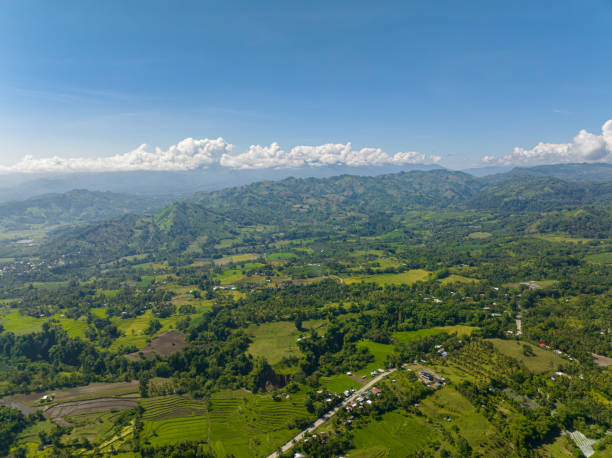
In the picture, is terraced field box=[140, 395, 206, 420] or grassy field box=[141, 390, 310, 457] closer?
grassy field box=[141, 390, 310, 457]

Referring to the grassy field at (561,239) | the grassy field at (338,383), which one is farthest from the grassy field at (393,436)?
the grassy field at (561,239)

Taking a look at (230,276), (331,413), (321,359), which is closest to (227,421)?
(331,413)

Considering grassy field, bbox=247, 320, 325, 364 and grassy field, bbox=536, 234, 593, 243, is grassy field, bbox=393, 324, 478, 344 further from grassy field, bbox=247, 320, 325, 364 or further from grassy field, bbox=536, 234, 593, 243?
grassy field, bbox=536, 234, 593, 243

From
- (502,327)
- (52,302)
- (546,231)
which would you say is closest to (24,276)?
(52,302)

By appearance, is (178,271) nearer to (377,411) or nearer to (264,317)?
(264,317)

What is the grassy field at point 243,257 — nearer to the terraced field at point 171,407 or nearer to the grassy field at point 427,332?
the grassy field at point 427,332

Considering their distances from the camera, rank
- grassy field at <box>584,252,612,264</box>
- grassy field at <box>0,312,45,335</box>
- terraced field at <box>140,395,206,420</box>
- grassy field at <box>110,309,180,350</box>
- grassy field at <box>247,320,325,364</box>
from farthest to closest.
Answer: grassy field at <box>584,252,612,264</box>, grassy field at <box>0,312,45,335</box>, grassy field at <box>110,309,180,350</box>, grassy field at <box>247,320,325,364</box>, terraced field at <box>140,395,206,420</box>

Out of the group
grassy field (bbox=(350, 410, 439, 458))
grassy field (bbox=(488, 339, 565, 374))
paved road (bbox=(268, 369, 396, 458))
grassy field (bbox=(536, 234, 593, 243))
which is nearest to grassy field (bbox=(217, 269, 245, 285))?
paved road (bbox=(268, 369, 396, 458))
